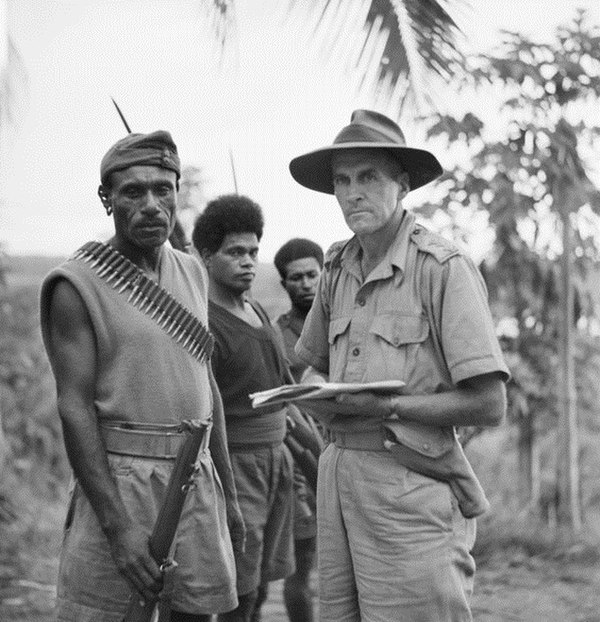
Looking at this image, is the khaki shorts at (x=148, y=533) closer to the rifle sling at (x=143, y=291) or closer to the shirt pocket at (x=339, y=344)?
the rifle sling at (x=143, y=291)

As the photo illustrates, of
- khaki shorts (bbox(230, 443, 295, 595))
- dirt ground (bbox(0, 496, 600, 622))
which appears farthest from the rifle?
dirt ground (bbox(0, 496, 600, 622))

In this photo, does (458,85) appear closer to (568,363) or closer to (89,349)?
(568,363)

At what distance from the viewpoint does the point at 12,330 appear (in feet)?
36.6

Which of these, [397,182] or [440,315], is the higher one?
[397,182]

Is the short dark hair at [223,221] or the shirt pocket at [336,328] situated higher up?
the short dark hair at [223,221]

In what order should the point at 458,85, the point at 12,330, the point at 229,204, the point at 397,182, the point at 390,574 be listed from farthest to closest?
the point at 12,330, the point at 458,85, the point at 229,204, the point at 397,182, the point at 390,574

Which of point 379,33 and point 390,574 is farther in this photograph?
point 379,33

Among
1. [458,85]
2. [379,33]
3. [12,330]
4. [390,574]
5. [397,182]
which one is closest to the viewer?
[390,574]

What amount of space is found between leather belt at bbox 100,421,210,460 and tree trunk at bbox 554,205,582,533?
15.6ft

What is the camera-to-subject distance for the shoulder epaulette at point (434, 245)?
10.1 ft

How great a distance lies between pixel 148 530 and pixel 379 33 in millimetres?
3013

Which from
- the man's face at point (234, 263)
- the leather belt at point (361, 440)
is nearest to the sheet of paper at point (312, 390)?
the leather belt at point (361, 440)

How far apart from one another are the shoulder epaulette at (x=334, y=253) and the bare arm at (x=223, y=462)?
1.83ft

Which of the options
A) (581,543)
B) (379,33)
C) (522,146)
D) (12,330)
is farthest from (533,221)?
(12,330)
